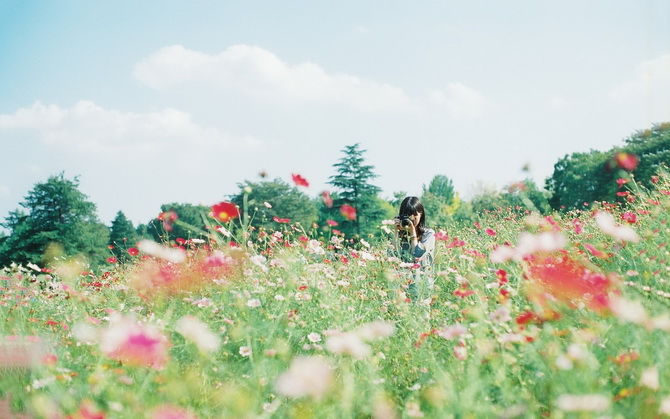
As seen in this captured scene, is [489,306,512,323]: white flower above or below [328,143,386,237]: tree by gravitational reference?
above

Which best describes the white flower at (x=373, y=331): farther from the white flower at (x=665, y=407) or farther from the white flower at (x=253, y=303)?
the white flower at (x=665, y=407)

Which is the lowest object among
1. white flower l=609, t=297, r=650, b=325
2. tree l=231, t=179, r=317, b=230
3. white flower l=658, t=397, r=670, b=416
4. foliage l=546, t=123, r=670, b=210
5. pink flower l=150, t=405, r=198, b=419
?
tree l=231, t=179, r=317, b=230

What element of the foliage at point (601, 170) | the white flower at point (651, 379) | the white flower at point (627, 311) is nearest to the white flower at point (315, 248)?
the white flower at point (627, 311)

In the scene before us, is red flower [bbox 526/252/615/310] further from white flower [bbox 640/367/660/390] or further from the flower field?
white flower [bbox 640/367/660/390]

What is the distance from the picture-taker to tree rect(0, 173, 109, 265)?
31.2 meters

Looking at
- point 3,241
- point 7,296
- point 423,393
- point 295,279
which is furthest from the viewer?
Result: point 3,241

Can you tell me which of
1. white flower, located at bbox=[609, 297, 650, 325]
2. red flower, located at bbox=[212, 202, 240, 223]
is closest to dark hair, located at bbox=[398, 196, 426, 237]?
red flower, located at bbox=[212, 202, 240, 223]

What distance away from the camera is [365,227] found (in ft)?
115

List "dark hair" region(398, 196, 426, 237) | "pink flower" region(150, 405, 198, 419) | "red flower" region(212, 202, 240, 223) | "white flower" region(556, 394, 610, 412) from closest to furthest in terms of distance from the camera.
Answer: "white flower" region(556, 394, 610, 412) < "pink flower" region(150, 405, 198, 419) < "red flower" region(212, 202, 240, 223) < "dark hair" region(398, 196, 426, 237)

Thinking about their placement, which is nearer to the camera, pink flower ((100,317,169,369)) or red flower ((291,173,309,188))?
pink flower ((100,317,169,369))

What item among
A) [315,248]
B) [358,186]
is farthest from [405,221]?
[358,186]

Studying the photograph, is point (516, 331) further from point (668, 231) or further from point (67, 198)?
point (67, 198)

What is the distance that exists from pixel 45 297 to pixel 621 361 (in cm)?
540

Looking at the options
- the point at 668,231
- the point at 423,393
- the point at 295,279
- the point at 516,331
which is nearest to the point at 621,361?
the point at 516,331
